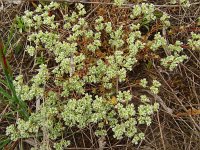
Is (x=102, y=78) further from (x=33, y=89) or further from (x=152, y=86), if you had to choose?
(x=33, y=89)

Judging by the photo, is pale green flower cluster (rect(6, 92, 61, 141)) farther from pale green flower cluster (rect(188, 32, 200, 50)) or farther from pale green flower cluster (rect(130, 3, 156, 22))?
pale green flower cluster (rect(188, 32, 200, 50))

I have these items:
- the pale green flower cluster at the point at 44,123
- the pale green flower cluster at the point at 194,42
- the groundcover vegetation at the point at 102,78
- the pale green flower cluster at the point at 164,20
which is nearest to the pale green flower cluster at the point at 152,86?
the groundcover vegetation at the point at 102,78

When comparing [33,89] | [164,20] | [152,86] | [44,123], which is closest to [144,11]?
[164,20]

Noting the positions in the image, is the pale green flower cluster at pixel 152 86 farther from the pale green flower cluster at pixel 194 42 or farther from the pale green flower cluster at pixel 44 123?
the pale green flower cluster at pixel 44 123

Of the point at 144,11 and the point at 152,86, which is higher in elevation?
the point at 144,11

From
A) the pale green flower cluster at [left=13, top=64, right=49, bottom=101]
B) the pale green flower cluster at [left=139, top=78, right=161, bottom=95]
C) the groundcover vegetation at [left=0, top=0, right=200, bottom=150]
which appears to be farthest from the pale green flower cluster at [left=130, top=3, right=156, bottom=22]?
the pale green flower cluster at [left=13, top=64, right=49, bottom=101]

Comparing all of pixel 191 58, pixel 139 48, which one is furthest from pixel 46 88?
pixel 191 58

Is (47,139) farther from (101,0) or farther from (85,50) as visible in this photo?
(101,0)

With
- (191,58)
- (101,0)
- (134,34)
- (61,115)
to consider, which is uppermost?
(101,0)

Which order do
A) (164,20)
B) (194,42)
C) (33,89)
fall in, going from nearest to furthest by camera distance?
(33,89)
(194,42)
(164,20)
